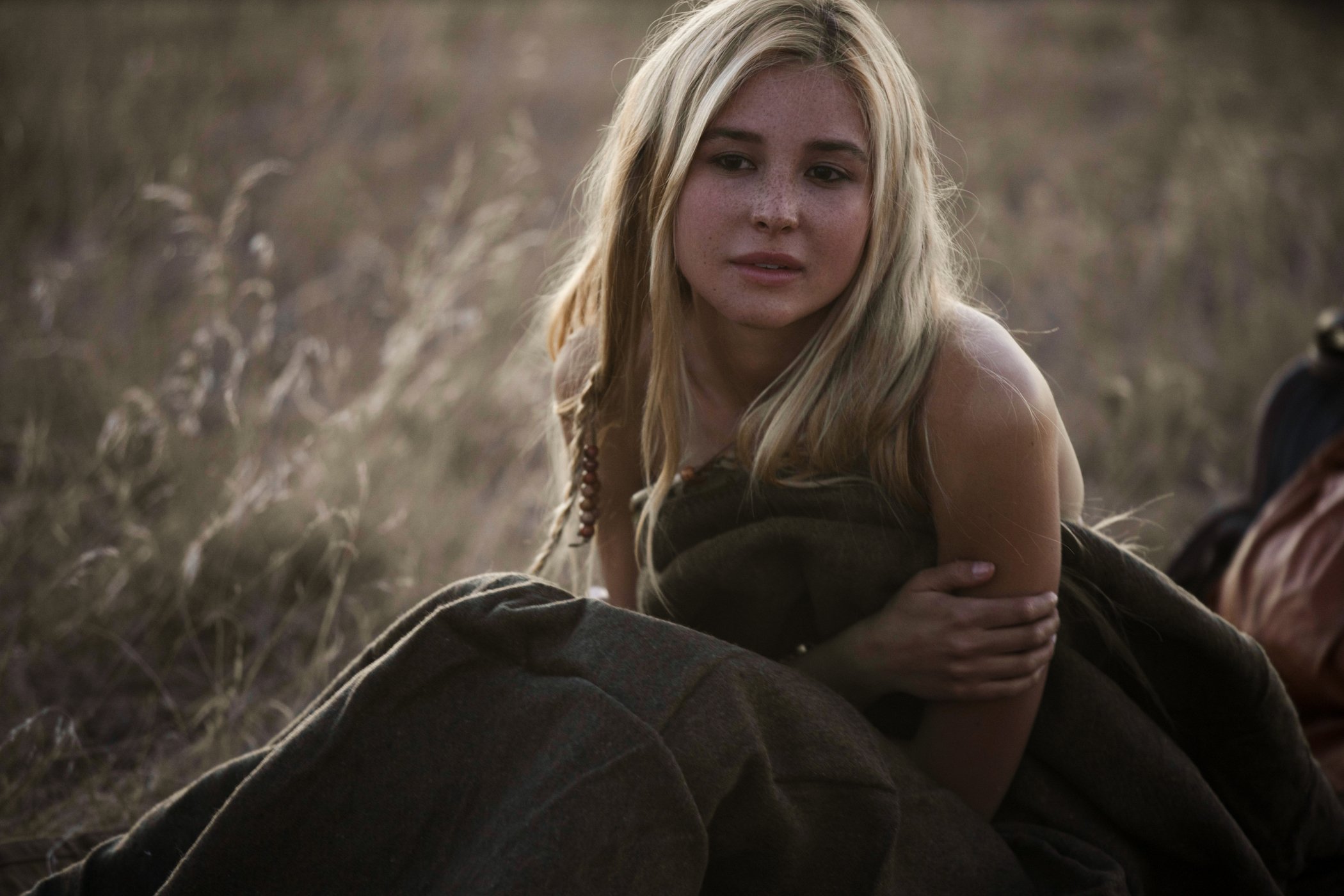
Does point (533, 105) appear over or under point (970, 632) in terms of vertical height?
over

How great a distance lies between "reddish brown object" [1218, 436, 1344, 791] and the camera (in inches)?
81.7

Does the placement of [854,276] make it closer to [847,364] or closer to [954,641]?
[847,364]

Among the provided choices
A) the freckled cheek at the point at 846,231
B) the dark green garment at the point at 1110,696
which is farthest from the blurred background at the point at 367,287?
the freckled cheek at the point at 846,231

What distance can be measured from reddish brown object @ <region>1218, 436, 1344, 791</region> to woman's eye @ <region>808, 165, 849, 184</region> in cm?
135

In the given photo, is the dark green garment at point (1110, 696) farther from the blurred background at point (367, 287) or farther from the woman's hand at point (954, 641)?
the blurred background at point (367, 287)

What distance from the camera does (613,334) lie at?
1862 millimetres

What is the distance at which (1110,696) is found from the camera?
1643mm

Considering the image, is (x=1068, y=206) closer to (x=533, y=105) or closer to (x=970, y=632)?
(x=533, y=105)

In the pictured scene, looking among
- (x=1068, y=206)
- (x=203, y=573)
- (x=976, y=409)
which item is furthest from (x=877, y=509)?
(x=1068, y=206)

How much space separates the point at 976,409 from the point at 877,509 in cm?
22

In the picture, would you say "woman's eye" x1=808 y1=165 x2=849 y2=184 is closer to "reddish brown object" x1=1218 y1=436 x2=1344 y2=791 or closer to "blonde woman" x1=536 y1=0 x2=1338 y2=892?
"blonde woman" x1=536 y1=0 x2=1338 y2=892

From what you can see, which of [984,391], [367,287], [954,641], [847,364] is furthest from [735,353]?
[367,287]

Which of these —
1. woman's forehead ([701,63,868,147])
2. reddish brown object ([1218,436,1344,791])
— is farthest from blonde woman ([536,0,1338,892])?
reddish brown object ([1218,436,1344,791])

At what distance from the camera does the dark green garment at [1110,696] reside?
159 cm
